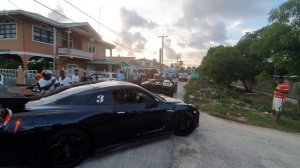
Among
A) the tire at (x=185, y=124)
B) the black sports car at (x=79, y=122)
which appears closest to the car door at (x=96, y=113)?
the black sports car at (x=79, y=122)

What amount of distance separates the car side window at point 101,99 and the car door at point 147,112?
0.47 meters

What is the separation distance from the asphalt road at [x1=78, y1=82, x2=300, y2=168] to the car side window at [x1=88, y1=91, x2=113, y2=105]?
3.30 feet

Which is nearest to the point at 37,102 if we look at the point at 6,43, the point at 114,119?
the point at 114,119

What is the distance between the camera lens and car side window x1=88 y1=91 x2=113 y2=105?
5.43 m

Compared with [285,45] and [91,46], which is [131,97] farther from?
[91,46]

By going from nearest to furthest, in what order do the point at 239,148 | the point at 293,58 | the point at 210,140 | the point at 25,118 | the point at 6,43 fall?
the point at 25,118, the point at 239,148, the point at 210,140, the point at 293,58, the point at 6,43

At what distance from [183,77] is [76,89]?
187 feet

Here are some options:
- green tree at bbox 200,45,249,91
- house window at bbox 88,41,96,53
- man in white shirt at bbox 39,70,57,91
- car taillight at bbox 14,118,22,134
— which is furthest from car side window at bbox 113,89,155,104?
house window at bbox 88,41,96,53

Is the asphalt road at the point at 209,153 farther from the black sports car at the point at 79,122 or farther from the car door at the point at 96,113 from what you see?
the car door at the point at 96,113

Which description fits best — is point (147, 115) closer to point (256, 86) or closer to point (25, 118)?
point (25, 118)

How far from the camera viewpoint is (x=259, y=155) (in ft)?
19.7

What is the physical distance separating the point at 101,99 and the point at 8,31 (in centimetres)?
2233

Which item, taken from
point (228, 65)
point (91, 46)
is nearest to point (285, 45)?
point (228, 65)

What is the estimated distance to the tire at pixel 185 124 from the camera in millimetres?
6973
